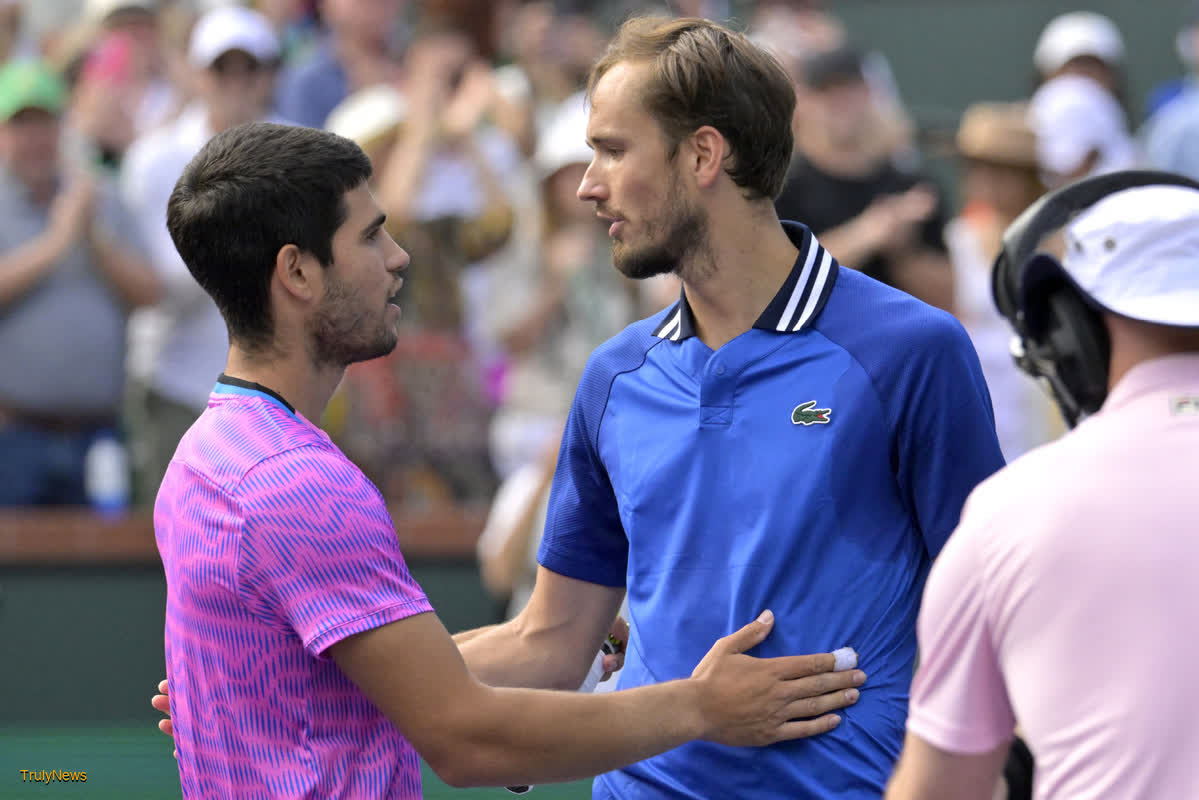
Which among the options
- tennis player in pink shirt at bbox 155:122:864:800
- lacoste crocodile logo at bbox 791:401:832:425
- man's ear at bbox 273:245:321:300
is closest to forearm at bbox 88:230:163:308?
tennis player in pink shirt at bbox 155:122:864:800

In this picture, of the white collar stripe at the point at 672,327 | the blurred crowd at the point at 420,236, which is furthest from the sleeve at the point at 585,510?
the blurred crowd at the point at 420,236

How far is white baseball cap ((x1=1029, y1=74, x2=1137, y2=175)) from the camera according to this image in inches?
290

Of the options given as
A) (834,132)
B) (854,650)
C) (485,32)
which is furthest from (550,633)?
(485,32)

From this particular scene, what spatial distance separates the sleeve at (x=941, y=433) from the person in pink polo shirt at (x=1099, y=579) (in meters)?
0.60

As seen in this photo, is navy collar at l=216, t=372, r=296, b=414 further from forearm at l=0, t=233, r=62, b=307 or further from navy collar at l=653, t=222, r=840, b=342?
forearm at l=0, t=233, r=62, b=307

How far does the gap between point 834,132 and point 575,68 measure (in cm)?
210

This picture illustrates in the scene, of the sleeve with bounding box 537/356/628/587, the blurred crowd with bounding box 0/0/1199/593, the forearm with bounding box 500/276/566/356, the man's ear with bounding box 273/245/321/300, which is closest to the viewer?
the man's ear with bounding box 273/245/321/300

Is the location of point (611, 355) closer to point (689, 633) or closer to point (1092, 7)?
point (689, 633)

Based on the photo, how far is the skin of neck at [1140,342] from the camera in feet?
6.64

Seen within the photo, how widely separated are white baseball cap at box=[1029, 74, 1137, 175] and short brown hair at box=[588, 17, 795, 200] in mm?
4405

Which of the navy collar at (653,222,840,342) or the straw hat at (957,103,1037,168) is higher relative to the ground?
the navy collar at (653,222,840,342)

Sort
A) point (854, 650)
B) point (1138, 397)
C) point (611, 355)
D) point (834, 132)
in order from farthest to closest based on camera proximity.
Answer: point (834, 132), point (611, 355), point (854, 650), point (1138, 397)

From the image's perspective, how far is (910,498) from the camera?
2.78 meters

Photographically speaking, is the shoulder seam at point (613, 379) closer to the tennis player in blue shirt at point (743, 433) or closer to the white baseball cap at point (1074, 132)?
the tennis player in blue shirt at point (743, 433)
